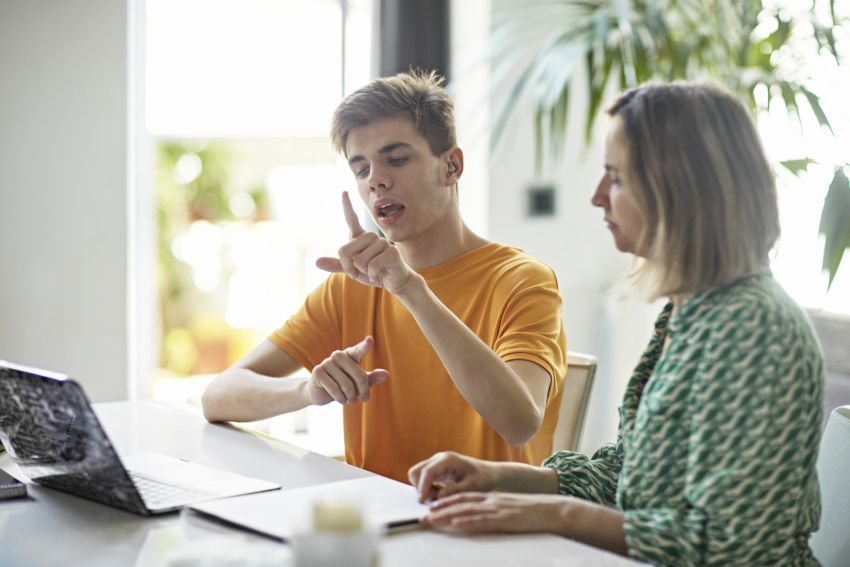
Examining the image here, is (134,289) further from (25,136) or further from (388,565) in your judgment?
(388,565)

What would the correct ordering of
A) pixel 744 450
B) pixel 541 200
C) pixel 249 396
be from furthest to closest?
pixel 541 200 < pixel 249 396 < pixel 744 450

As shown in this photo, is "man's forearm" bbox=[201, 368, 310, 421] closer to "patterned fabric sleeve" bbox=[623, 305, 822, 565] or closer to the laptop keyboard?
the laptop keyboard

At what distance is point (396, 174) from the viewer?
1.77m

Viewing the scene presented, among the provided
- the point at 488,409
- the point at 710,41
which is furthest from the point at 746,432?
the point at 710,41

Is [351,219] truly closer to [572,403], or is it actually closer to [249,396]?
[249,396]

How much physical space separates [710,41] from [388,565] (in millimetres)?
2087

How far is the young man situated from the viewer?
1691 mm

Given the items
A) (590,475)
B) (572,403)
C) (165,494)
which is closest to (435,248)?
(572,403)

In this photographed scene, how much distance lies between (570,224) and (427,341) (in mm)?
1806

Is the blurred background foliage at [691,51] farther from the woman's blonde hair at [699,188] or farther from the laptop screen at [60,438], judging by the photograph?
the laptop screen at [60,438]

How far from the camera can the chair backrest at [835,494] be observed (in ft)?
4.37

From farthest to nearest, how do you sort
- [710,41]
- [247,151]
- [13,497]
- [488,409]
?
[247,151]
[710,41]
[488,409]
[13,497]

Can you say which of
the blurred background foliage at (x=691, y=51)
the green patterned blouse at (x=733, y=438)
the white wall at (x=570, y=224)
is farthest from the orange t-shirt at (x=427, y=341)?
the white wall at (x=570, y=224)

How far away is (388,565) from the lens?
1024 mm
